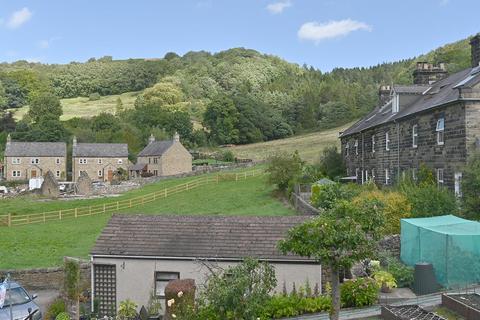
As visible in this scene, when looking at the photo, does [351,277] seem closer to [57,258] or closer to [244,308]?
[244,308]

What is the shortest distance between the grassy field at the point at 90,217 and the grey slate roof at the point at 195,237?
28.9 ft

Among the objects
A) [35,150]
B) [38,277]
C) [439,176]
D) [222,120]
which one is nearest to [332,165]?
[439,176]

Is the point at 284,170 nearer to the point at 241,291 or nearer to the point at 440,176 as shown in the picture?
the point at 440,176

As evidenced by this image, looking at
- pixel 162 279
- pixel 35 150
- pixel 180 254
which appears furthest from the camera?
pixel 35 150

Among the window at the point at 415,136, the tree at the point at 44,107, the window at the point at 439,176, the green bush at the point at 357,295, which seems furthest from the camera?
the tree at the point at 44,107

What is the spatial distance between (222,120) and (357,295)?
89.7m

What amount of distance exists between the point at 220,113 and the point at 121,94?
78706 millimetres

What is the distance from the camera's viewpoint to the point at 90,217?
140 feet

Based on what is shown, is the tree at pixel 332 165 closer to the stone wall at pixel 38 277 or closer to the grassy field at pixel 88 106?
the stone wall at pixel 38 277

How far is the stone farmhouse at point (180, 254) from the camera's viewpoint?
685 inches

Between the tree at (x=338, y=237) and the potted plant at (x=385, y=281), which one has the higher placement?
the tree at (x=338, y=237)

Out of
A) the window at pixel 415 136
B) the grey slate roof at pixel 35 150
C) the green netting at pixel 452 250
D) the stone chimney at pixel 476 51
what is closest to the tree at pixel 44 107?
the grey slate roof at pixel 35 150

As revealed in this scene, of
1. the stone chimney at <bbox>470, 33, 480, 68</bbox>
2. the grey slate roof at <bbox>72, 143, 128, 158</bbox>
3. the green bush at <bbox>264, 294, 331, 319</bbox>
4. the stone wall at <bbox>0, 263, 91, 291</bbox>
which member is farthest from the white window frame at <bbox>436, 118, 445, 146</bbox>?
the grey slate roof at <bbox>72, 143, 128, 158</bbox>

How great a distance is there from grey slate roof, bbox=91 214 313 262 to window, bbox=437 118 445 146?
12282 mm
